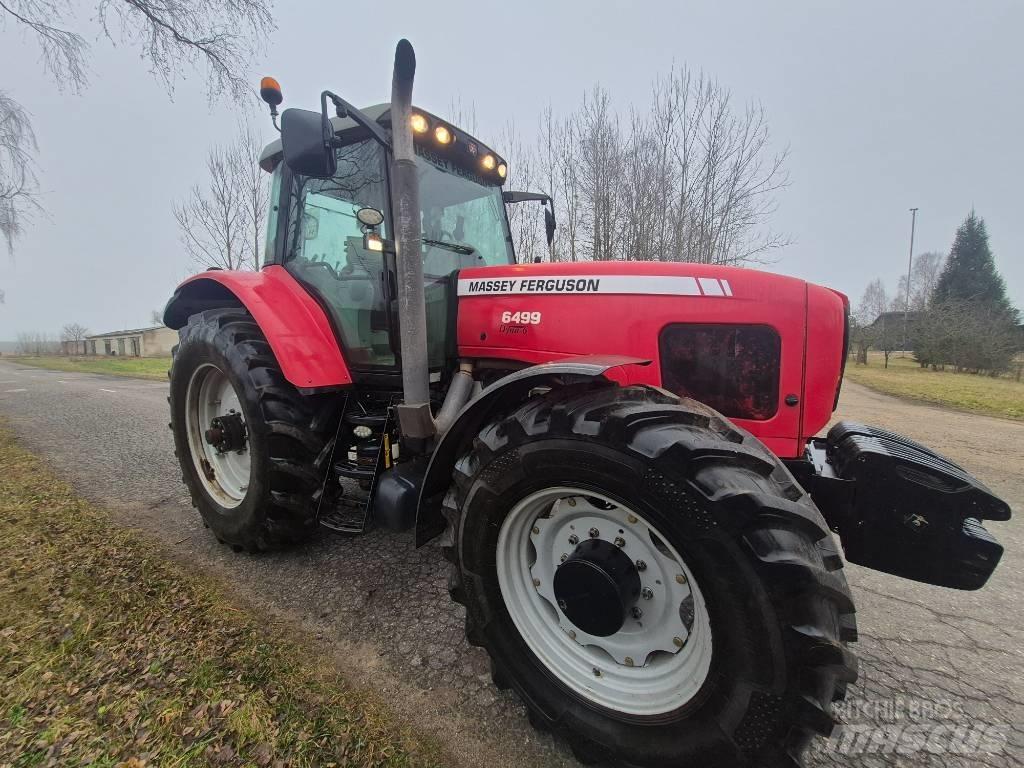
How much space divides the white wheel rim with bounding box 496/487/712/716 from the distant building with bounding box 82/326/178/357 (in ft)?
125

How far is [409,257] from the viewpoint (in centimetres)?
203

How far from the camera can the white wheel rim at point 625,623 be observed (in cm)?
147

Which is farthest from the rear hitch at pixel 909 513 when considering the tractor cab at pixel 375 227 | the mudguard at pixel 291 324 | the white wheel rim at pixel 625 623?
the mudguard at pixel 291 324

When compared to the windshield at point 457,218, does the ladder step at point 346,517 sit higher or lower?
lower

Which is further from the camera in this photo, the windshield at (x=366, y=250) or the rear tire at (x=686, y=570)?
the windshield at (x=366, y=250)

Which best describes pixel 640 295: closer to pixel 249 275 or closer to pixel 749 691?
pixel 749 691

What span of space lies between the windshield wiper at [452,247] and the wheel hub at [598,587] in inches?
70.2

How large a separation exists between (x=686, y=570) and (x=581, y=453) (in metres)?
0.44

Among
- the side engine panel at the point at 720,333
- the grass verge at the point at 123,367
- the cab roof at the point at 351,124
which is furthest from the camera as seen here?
the grass verge at the point at 123,367

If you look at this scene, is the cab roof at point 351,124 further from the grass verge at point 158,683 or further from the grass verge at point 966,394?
the grass verge at point 966,394

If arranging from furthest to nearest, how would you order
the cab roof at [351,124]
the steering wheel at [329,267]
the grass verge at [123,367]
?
the grass verge at [123,367] < the steering wheel at [329,267] < the cab roof at [351,124]

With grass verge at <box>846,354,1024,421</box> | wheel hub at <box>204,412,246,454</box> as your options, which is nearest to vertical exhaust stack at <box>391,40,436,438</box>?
wheel hub at <box>204,412,246,454</box>

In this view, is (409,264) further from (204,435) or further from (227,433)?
(204,435)

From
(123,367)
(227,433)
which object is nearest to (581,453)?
(227,433)
